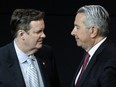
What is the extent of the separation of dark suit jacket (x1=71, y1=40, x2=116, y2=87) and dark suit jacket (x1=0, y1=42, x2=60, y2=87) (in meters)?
0.38

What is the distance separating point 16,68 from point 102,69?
0.65 metres

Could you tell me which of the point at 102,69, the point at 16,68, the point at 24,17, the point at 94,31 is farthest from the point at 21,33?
the point at 102,69

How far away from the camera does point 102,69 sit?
294 centimetres

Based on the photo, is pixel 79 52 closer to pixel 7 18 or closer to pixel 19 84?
pixel 7 18

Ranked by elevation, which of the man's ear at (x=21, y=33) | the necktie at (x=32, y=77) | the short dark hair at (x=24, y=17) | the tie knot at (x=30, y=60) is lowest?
the necktie at (x=32, y=77)

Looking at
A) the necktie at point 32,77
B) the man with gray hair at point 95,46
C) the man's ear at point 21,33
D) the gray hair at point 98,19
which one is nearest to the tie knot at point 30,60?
the necktie at point 32,77

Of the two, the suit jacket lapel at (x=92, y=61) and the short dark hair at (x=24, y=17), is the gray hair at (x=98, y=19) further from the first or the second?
the short dark hair at (x=24, y=17)

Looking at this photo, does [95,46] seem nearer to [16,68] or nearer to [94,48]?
[94,48]

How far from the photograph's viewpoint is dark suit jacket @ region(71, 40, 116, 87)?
289cm

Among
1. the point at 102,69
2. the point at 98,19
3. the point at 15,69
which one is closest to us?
the point at 102,69

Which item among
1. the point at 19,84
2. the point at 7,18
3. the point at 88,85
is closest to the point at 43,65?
the point at 19,84

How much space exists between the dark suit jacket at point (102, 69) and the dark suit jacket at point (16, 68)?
0.38 metres

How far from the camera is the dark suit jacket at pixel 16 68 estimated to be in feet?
10.4

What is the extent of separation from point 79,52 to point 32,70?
2.44 meters
